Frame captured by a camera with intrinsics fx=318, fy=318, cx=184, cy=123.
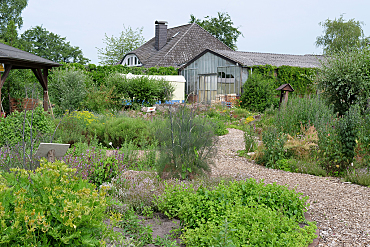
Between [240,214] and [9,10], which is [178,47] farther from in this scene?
[240,214]

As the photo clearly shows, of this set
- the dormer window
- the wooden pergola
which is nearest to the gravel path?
the wooden pergola

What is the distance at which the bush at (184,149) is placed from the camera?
4594mm

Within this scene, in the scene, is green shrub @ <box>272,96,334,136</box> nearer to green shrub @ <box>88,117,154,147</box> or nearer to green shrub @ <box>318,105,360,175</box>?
green shrub @ <box>318,105,360,175</box>

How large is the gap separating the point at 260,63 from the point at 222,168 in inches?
578

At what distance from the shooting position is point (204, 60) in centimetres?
2166

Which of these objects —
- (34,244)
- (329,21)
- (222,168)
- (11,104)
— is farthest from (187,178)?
(329,21)

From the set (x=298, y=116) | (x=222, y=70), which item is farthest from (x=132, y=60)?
(x=298, y=116)

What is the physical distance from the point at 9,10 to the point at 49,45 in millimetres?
9701

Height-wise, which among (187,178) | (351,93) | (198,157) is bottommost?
(187,178)

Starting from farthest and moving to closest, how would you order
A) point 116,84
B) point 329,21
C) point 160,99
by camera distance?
1. point 329,21
2. point 160,99
3. point 116,84

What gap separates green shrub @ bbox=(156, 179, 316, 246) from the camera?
272 cm

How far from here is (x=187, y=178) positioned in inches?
182

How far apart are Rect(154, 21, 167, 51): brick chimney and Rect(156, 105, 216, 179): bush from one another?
25.8 meters

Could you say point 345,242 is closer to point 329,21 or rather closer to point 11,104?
point 11,104
